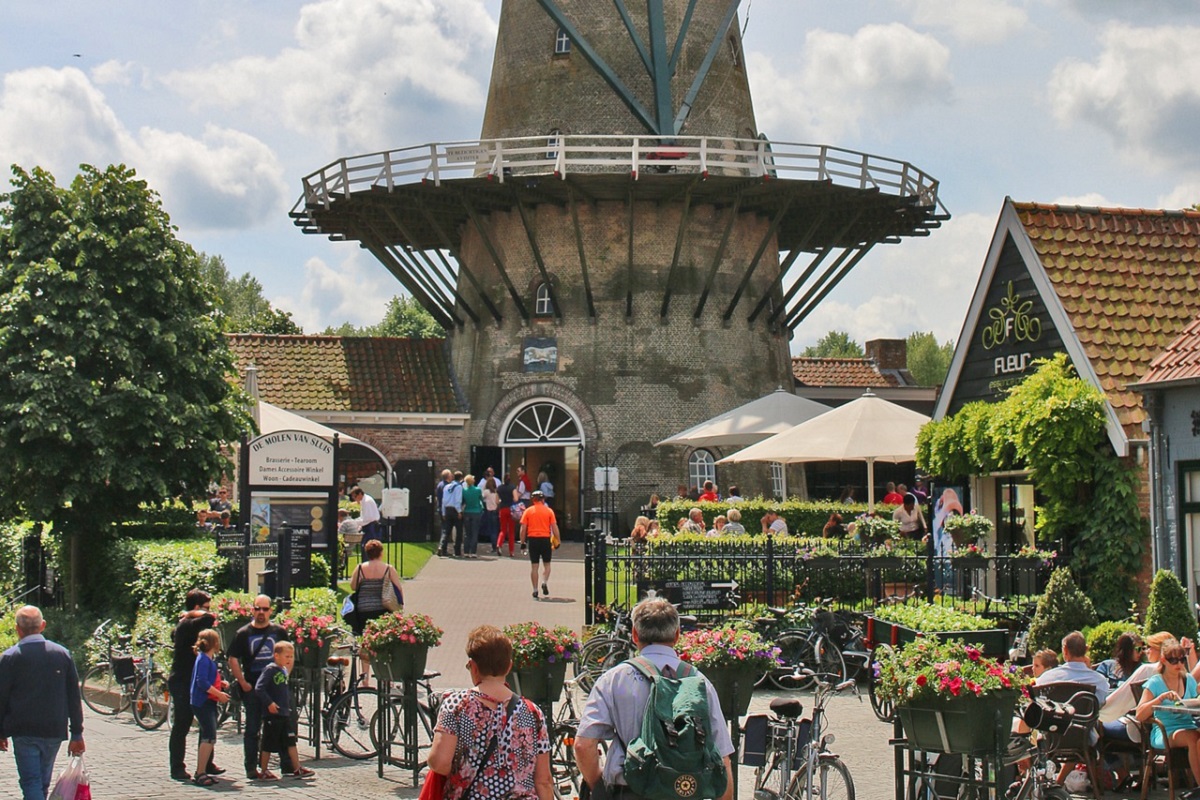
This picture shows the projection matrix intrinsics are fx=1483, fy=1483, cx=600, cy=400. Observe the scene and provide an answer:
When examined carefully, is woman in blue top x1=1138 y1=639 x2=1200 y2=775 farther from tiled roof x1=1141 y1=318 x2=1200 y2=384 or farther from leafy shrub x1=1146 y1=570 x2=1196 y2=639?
tiled roof x1=1141 y1=318 x2=1200 y2=384

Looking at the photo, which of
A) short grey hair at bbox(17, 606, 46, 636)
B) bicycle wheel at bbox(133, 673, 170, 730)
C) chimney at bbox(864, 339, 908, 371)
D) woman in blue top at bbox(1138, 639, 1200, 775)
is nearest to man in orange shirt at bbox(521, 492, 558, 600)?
bicycle wheel at bbox(133, 673, 170, 730)

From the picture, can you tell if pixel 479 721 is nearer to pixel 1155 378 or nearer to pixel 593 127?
pixel 1155 378

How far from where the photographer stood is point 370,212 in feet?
99.2

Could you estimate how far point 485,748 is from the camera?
592 cm

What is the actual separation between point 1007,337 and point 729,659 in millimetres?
8690

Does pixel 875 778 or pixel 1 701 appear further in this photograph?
pixel 875 778

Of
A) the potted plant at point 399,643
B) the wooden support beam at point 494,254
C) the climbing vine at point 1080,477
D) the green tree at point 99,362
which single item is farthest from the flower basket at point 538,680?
the wooden support beam at point 494,254

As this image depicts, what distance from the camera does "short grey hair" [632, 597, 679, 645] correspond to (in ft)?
20.3

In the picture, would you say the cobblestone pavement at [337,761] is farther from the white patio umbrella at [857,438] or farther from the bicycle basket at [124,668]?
the white patio umbrella at [857,438]

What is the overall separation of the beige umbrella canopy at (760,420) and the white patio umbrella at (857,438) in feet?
10.5

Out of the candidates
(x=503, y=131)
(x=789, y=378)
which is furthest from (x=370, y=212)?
(x=789, y=378)

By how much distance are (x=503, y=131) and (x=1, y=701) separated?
24256 mm

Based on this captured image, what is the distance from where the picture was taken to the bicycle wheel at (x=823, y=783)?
7.85m

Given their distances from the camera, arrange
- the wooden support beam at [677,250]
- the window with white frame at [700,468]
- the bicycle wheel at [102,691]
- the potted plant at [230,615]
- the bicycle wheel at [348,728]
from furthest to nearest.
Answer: the window with white frame at [700,468] < the wooden support beam at [677,250] < the bicycle wheel at [102,691] < the potted plant at [230,615] < the bicycle wheel at [348,728]
